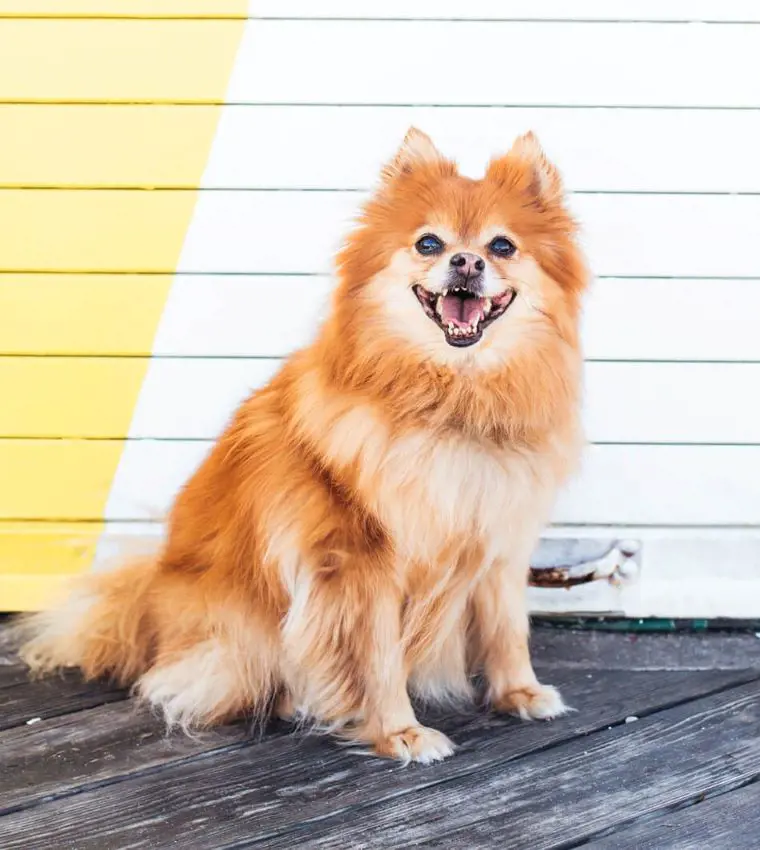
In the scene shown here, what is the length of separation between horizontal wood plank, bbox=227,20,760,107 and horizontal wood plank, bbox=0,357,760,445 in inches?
27.6

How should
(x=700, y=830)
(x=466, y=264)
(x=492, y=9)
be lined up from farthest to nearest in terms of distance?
1. (x=492, y=9)
2. (x=466, y=264)
3. (x=700, y=830)

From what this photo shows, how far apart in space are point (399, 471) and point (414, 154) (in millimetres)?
649

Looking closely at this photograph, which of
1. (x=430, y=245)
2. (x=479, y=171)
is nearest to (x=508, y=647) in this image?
(x=430, y=245)

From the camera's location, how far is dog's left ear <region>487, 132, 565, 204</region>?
2.04 meters

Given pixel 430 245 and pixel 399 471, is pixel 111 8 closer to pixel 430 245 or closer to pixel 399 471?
pixel 430 245

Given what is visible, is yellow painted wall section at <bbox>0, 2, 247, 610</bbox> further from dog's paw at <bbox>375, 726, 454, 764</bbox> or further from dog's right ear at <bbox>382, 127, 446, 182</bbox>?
dog's paw at <bbox>375, 726, 454, 764</bbox>

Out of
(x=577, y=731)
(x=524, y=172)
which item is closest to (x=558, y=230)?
(x=524, y=172)

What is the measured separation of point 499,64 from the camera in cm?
259

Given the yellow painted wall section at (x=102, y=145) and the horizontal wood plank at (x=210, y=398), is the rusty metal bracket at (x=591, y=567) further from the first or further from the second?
the yellow painted wall section at (x=102, y=145)

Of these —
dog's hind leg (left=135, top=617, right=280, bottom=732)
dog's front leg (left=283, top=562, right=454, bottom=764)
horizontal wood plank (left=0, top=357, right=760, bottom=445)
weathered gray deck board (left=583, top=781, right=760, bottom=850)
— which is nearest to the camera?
weathered gray deck board (left=583, top=781, right=760, bottom=850)

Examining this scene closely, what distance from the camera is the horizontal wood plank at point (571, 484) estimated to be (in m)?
2.72

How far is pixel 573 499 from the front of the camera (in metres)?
2.75

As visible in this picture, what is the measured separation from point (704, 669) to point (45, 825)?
5.15 ft

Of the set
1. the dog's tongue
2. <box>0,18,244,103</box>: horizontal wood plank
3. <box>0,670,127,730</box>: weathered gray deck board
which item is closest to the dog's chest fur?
the dog's tongue
